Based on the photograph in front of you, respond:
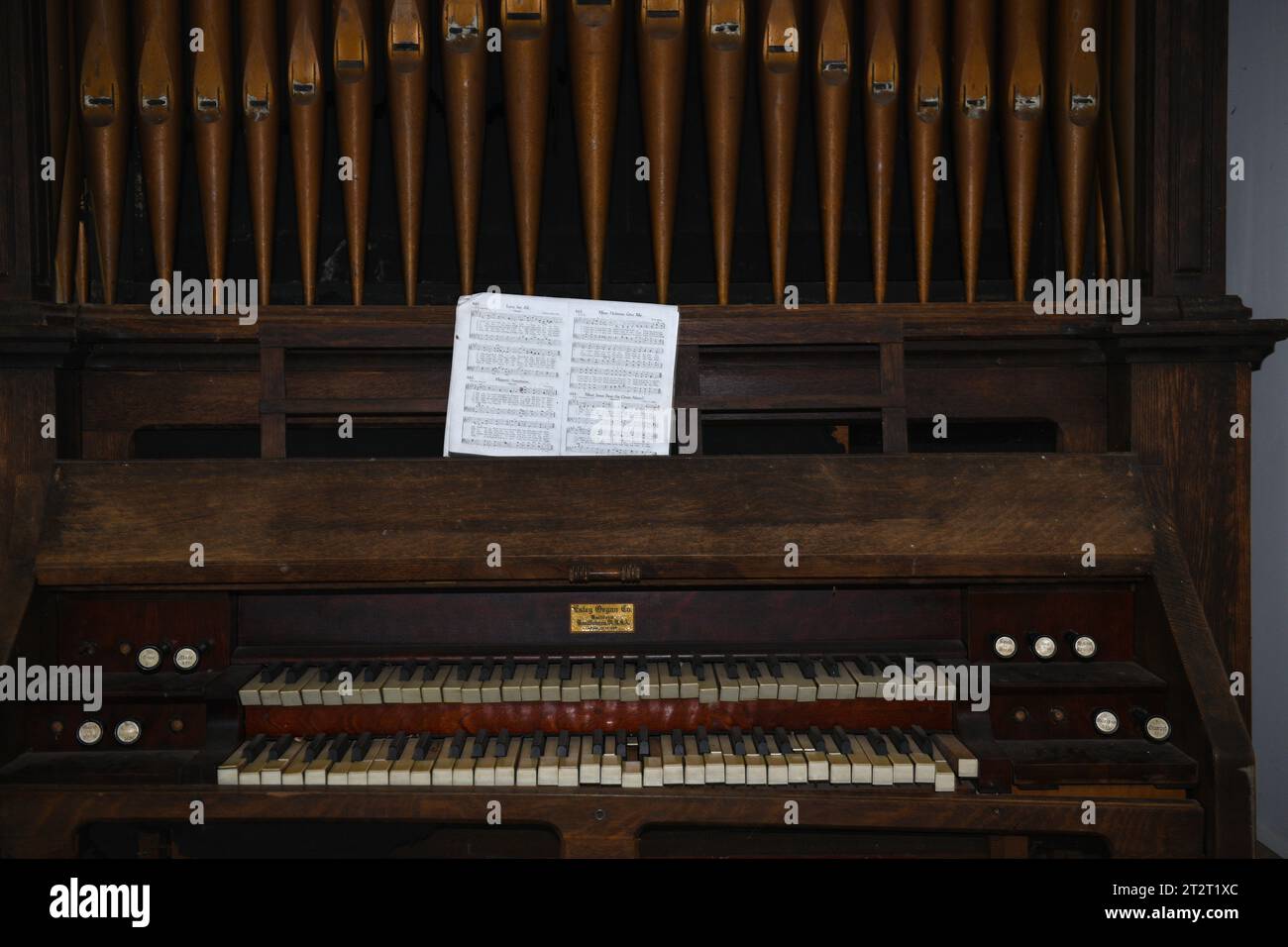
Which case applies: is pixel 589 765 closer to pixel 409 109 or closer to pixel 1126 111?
pixel 409 109

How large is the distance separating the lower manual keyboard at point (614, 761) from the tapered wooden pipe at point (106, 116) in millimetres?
1453

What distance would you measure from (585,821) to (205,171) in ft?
6.93

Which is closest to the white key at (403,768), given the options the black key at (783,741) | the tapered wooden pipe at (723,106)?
the black key at (783,741)

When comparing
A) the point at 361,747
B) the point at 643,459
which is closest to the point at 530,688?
the point at 361,747

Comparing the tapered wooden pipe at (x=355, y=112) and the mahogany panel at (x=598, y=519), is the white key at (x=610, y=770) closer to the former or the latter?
the mahogany panel at (x=598, y=519)

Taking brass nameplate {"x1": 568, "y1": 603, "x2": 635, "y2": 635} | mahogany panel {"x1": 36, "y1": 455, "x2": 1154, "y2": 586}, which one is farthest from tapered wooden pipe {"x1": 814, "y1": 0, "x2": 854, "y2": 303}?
brass nameplate {"x1": 568, "y1": 603, "x2": 635, "y2": 635}

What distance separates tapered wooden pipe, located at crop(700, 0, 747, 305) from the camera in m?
2.81

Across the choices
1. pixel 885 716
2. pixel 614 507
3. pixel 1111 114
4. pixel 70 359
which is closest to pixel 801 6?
pixel 1111 114

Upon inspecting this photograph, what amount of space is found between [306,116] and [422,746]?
1.81 metres

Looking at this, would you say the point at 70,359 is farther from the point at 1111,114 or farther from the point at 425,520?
the point at 1111,114

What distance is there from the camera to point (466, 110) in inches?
113

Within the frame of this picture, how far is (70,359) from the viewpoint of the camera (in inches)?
105

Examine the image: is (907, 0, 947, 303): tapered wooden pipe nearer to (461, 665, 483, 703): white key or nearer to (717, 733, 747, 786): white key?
(717, 733, 747, 786): white key

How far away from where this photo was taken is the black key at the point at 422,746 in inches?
89.2
